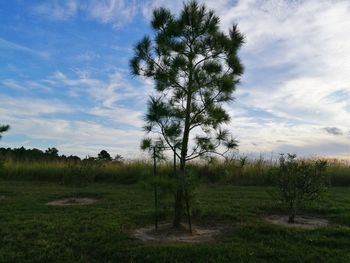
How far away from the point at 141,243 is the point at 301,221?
10.7ft

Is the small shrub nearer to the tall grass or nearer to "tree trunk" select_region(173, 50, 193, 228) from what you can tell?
"tree trunk" select_region(173, 50, 193, 228)

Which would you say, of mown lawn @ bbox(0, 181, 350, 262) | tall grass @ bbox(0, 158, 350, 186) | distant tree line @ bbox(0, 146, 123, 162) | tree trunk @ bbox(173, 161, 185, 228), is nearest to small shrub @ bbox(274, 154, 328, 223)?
mown lawn @ bbox(0, 181, 350, 262)

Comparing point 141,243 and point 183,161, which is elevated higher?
point 183,161

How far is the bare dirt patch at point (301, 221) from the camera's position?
288 inches

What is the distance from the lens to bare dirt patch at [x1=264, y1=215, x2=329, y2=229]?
7.31 meters

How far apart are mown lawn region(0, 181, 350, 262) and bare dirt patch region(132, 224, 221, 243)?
0.75ft

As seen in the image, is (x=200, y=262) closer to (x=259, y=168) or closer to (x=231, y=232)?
(x=231, y=232)

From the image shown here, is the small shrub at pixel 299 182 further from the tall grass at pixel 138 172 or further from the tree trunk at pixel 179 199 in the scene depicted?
the tall grass at pixel 138 172

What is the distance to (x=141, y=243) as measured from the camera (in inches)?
239

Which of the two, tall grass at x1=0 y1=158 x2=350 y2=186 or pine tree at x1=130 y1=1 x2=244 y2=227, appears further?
tall grass at x1=0 y1=158 x2=350 y2=186

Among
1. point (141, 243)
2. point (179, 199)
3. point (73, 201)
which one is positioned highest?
point (179, 199)

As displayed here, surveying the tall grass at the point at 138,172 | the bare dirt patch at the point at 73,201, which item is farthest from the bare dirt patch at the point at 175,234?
the tall grass at the point at 138,172

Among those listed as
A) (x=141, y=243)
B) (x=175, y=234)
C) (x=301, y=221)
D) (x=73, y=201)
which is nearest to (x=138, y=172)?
(x=73, y=201)

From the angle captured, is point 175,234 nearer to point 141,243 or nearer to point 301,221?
point 141,243
